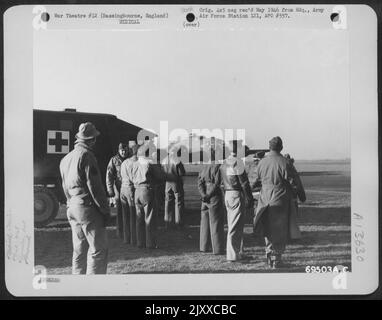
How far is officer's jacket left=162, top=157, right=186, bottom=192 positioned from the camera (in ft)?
8.05

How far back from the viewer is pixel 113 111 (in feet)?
8.05

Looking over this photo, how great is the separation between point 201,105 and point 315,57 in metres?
0.73

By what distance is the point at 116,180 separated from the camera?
8.11 ft

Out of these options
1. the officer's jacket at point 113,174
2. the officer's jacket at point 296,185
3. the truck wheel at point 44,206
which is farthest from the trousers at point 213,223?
the truck wheel at point 44,206

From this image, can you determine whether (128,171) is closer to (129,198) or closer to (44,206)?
(129,198)

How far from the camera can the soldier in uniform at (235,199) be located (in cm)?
242

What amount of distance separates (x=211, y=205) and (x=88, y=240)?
0.74m

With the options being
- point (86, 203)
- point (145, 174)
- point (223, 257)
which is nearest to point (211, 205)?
point (223, 257)

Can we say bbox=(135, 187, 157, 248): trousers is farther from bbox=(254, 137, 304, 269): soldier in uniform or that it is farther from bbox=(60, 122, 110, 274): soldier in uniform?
bbox=(254, 137, 304, 269): soldier in uniform

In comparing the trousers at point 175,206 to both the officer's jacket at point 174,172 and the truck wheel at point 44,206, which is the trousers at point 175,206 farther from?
the truck wheel at point 44,206

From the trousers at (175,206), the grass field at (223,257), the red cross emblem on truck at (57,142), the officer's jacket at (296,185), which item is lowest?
the grass field at (223,257)

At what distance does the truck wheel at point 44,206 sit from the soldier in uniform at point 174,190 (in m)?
0.64

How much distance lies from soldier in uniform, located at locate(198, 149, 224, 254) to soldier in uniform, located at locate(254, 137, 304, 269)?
220 millimetres
